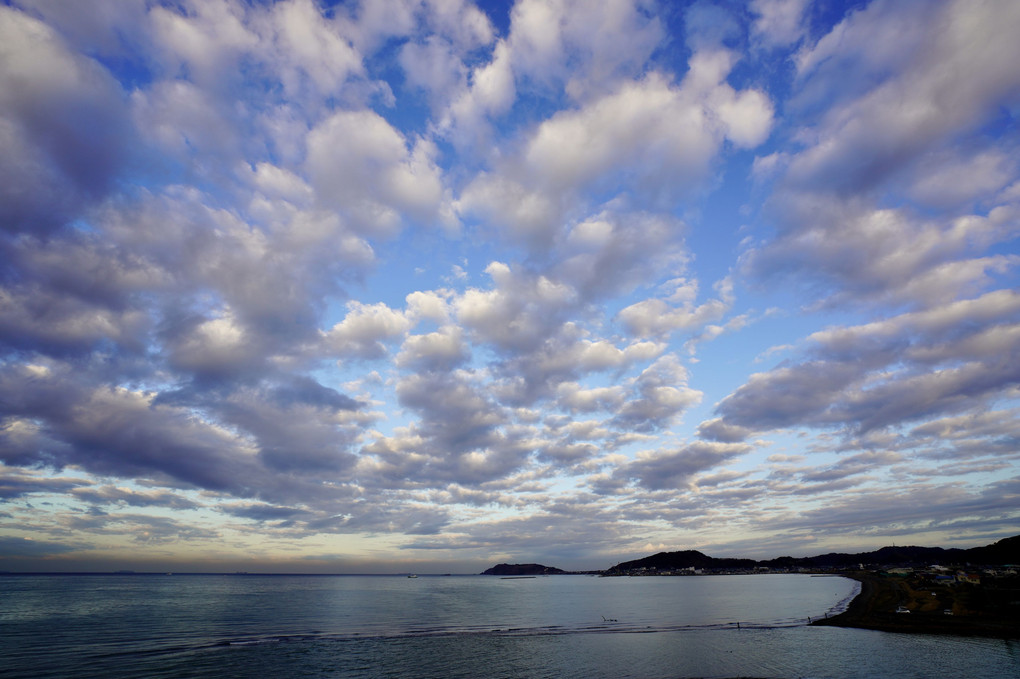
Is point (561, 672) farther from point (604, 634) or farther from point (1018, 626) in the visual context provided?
point (1018, 626)

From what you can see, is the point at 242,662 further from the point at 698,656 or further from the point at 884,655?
the point at 884,655

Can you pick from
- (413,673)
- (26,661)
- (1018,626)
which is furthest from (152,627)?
(1018,626)

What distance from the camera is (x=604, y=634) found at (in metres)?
79.0

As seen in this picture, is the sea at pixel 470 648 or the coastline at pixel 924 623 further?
the coastline at pixel 924 623

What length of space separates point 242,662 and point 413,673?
2092 cm

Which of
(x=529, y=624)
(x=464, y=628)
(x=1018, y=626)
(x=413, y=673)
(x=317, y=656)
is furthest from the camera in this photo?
(x=529, y=624)

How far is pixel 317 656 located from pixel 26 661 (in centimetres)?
3027

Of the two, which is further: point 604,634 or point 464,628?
point 464,628

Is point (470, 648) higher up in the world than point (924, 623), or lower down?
lower down

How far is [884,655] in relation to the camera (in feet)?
190

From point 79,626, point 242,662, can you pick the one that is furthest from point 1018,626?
point 79,626

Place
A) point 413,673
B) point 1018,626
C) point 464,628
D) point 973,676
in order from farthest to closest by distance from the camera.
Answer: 1. point 464,628
2. point 1018,626
3. point 413,673
4. point 973,676

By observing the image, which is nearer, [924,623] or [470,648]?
[470,648]

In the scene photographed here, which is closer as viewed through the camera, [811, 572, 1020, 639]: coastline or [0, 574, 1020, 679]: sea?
[0, 574, 1020, 679]: sea
